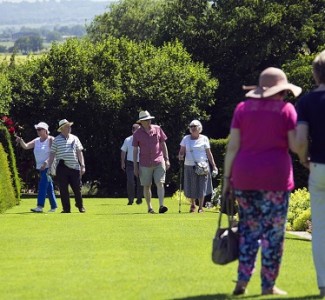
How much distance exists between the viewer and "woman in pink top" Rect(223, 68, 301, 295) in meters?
9.37

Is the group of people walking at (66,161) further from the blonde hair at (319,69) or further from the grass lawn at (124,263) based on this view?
the blonde hair at (319,69)

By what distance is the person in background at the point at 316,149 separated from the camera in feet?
31.4

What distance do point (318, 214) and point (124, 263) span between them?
310 centimetres

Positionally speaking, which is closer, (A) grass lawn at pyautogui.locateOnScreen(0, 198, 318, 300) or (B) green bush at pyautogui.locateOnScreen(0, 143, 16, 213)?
(A) grass lawn at pyautogui.locateOnScreen(0, 198, 318, 300)

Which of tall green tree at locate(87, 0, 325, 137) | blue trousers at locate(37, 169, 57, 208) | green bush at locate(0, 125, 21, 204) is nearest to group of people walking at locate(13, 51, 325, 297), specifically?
blue trousers at locate(37, 169, 57, 208)

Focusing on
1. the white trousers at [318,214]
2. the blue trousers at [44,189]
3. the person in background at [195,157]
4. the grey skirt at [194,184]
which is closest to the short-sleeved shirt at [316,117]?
the white trousers at [318,214]

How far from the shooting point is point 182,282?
1061 cm

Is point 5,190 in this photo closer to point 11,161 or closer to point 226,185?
point 11,161

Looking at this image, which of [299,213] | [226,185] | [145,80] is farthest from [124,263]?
[145,80]

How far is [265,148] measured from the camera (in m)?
9.38

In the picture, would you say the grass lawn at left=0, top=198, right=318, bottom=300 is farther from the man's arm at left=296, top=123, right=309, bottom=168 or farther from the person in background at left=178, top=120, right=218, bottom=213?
the person in background at left=178, top=120, right=218, bottom=213

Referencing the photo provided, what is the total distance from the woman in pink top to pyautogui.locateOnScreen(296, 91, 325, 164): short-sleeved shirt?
13 cm

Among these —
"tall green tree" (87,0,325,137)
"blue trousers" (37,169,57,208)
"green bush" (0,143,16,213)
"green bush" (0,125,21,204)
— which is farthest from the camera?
"tall green tree" (87,0,325,137)

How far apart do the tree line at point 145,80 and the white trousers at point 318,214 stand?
29070mm
